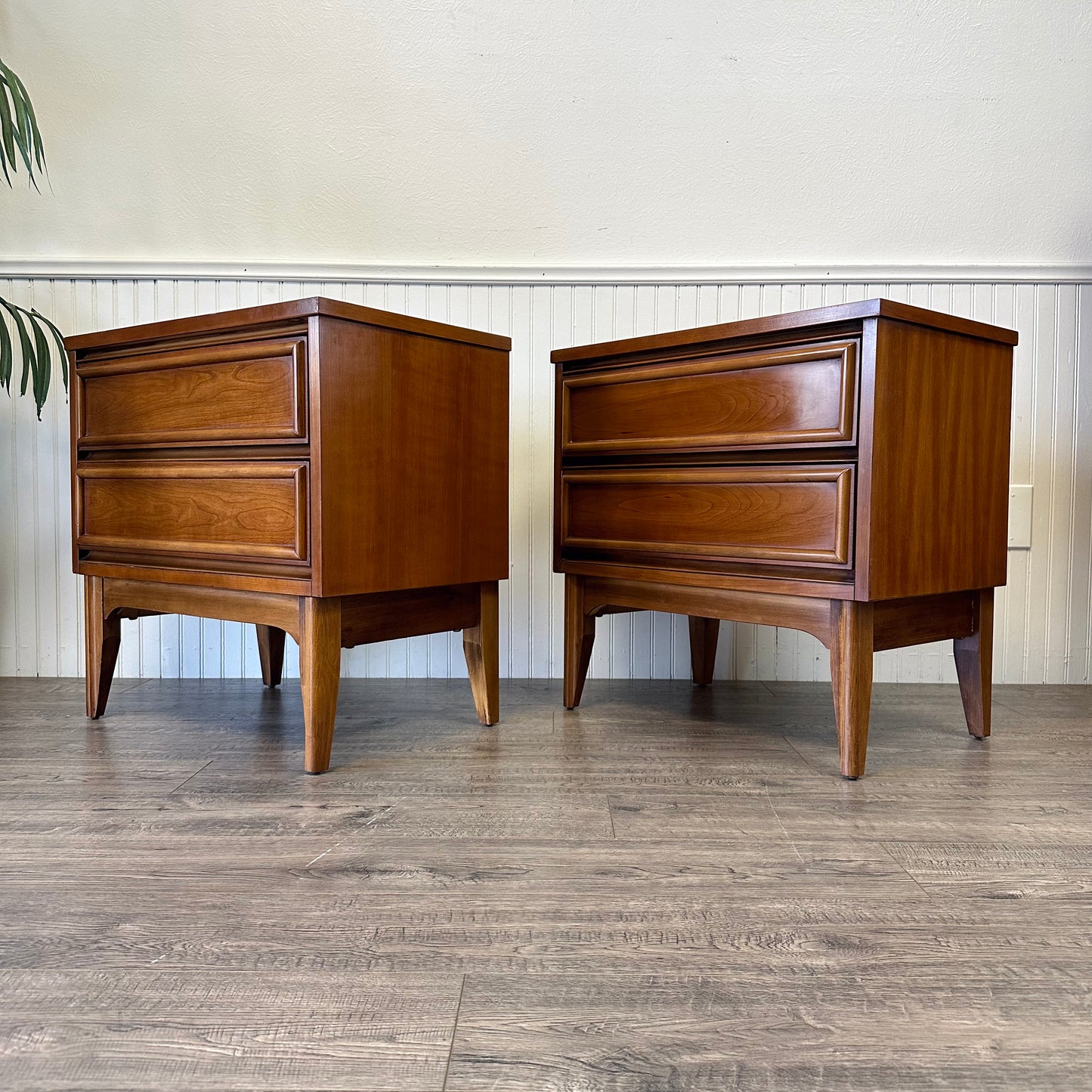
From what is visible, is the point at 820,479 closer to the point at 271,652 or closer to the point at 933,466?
the point at 933,466

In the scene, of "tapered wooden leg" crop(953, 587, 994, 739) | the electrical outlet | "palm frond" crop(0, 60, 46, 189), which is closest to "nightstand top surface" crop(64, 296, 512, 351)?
"palm frond" crop(0, 60, 46, 189)

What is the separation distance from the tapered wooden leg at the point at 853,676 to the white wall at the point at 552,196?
0.84 m

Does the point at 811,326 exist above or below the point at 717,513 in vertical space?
above

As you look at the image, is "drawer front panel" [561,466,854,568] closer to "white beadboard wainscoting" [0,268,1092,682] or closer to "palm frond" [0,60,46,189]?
"white beadboard wainscoting" [0,268,1092,682]

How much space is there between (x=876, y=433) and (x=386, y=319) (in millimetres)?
819

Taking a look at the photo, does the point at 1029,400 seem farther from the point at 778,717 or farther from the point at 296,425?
the point at 296,425

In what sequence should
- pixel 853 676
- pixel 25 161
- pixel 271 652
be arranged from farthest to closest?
1. pixel 271 652
2. pixel 25 161
3. pixel 853 676

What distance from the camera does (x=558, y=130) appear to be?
210 cm

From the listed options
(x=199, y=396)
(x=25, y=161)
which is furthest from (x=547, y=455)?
(x=25, y=161)

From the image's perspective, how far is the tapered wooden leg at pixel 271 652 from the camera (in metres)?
2.04

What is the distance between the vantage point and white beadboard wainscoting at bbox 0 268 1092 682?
216 centimetres

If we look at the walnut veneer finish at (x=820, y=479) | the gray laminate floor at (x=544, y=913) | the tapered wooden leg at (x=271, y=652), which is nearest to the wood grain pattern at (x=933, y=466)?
the walnut veneer finish at (x=820, y=479)

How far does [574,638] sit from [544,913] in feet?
3.21

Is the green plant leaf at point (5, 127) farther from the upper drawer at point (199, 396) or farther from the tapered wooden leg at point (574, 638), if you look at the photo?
the tapered wooden leg at point (574, 638)
